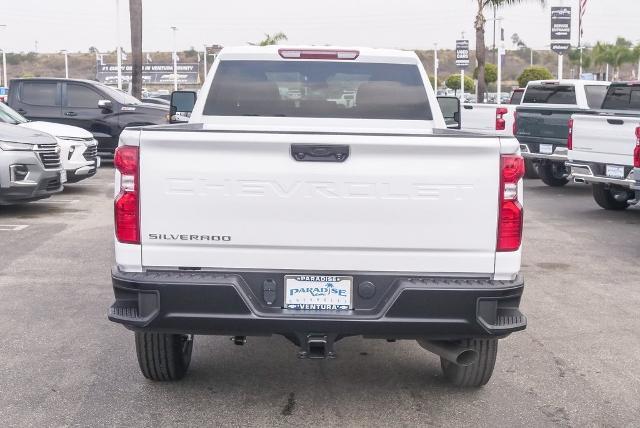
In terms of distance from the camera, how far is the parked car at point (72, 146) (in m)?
15.3

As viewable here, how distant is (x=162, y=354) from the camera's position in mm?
5305

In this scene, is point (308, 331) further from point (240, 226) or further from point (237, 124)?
point (237, 124)

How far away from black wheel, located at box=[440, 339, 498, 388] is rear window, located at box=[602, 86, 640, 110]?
1038 cm

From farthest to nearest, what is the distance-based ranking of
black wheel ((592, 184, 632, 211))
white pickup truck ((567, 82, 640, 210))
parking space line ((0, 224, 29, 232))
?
black wheel ((592, 184, 632, 211))
white pickup truck ((567, 82, 640, 210))
parking space line ((0, 224, 29, 232))

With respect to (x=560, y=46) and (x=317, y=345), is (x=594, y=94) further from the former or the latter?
(x=317, y=345)

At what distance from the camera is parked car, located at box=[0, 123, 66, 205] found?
1241 cm

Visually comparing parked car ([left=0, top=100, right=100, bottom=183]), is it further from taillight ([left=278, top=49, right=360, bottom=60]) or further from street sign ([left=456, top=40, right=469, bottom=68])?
street sign ([left=456, top=40, right=469, bottom=68])

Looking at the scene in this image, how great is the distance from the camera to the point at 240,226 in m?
4.48

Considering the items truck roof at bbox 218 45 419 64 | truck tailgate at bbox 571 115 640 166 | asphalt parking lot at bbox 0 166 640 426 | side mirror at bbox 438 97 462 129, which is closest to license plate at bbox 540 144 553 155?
truck tailgate at bbox 571 115 640 166

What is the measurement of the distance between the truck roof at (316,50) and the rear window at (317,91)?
1.6 inches

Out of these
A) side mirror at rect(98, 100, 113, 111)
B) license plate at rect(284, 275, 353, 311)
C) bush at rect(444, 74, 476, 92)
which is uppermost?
bush at rect(444, 74, 476, 92)

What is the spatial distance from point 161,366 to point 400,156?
1.99m

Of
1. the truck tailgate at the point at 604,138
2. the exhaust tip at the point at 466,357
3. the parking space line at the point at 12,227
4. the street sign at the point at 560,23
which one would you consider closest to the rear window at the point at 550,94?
the truck tailgate at the point at 604,138

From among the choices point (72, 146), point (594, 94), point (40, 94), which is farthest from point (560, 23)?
point (72, 146)
